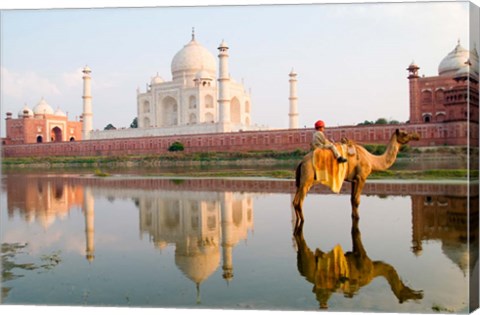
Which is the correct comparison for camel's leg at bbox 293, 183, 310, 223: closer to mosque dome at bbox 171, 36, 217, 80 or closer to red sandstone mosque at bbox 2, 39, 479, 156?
red sandstone mosque at bbox 2, 39, 479, 156

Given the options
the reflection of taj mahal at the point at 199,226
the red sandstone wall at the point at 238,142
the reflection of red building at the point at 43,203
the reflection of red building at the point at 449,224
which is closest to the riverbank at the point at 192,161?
the red sandstone wall at the point at 238,142

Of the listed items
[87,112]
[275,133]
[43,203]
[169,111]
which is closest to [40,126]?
[87,112]

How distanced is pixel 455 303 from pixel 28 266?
3.37 metres

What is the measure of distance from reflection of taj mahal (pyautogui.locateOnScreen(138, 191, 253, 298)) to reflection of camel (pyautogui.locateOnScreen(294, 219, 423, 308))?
0.65 metres

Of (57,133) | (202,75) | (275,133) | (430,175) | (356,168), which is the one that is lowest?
(430,175)

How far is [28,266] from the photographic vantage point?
14.1ft

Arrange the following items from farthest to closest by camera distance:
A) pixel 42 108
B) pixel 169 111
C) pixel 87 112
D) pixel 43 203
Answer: pixel 42 108 → pixel 169 111 → pixel 87 112 → pixel 43 203

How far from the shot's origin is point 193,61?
37.8 meters

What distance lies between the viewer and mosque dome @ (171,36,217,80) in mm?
37781

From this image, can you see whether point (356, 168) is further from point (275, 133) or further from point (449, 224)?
point (275, 133)

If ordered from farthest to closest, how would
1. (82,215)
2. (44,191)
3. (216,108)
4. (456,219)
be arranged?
(216,108) → (44,191) → (82,215) → (456,219)

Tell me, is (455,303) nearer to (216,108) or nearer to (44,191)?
(44,191)

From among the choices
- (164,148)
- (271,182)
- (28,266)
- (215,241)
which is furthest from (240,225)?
(164,148)

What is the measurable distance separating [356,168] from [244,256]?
1.77m
